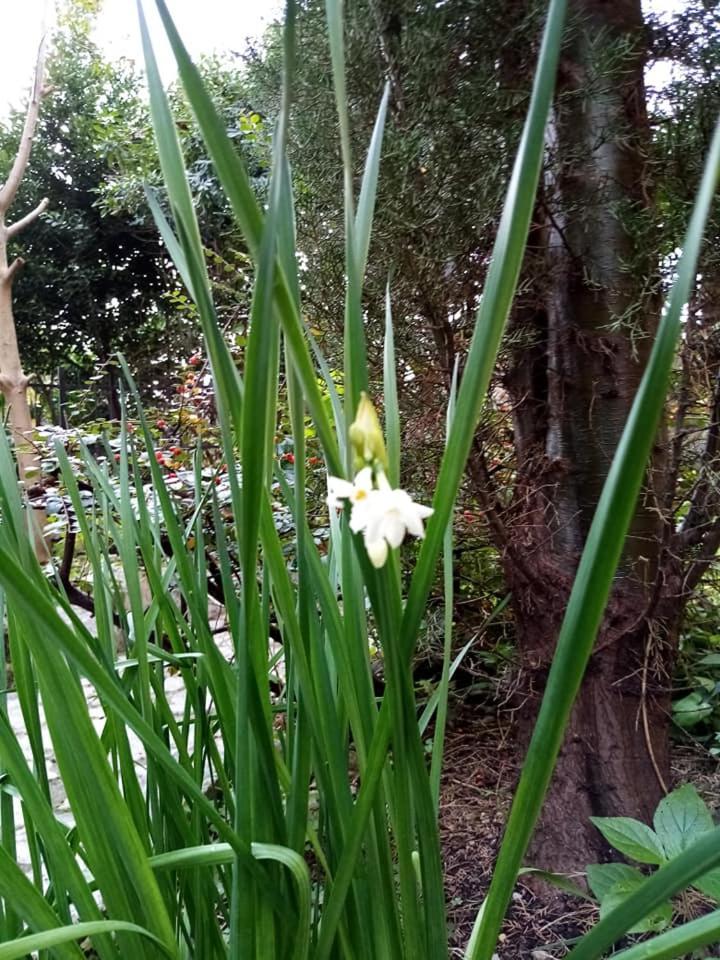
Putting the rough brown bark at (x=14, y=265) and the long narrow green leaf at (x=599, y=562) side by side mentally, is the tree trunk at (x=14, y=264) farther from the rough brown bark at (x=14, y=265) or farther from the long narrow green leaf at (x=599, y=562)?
the long narrow green leaf at (x=599, y=562)

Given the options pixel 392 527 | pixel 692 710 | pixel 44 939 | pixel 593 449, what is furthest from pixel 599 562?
pixel 692 710

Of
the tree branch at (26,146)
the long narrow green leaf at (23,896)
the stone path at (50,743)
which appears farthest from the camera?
the tree branch at (26,146)

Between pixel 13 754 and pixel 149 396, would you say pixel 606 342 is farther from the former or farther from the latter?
pixel 149 396

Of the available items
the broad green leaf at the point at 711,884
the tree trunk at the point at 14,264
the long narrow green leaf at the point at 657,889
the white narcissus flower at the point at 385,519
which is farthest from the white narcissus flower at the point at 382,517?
the tree trunk at the point at 14,264

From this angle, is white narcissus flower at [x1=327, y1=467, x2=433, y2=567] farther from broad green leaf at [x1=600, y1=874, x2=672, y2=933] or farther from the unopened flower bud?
broad green leaf at [x1=600, y1=874, x2=672, y2=933]

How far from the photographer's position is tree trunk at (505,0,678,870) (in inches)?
31.2

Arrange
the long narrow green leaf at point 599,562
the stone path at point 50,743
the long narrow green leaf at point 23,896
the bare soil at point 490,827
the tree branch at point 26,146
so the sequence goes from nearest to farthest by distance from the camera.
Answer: the long narrow green leaf at point 599,562 < the long narrow green leaf at point 23,896 < the bare soil at point 490,827 < the stone path at point 50,743 < the tree branch at point 26,146

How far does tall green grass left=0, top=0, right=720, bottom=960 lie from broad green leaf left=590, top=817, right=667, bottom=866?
26 cm

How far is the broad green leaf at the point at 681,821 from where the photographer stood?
565mm

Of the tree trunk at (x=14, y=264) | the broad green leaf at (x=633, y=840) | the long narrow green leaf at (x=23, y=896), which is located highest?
the tree trunk at (x=14, y=264)

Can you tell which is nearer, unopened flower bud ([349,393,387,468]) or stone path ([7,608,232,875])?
unopened flower bud ([349,393,387,468])

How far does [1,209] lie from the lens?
316 centimetres

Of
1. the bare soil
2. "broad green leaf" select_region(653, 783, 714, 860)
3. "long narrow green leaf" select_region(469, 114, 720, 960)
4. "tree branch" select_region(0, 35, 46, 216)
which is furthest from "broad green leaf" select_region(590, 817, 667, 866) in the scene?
"tree branch" select_region(0, 35, 46, 216)

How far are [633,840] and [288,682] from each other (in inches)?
15.0
